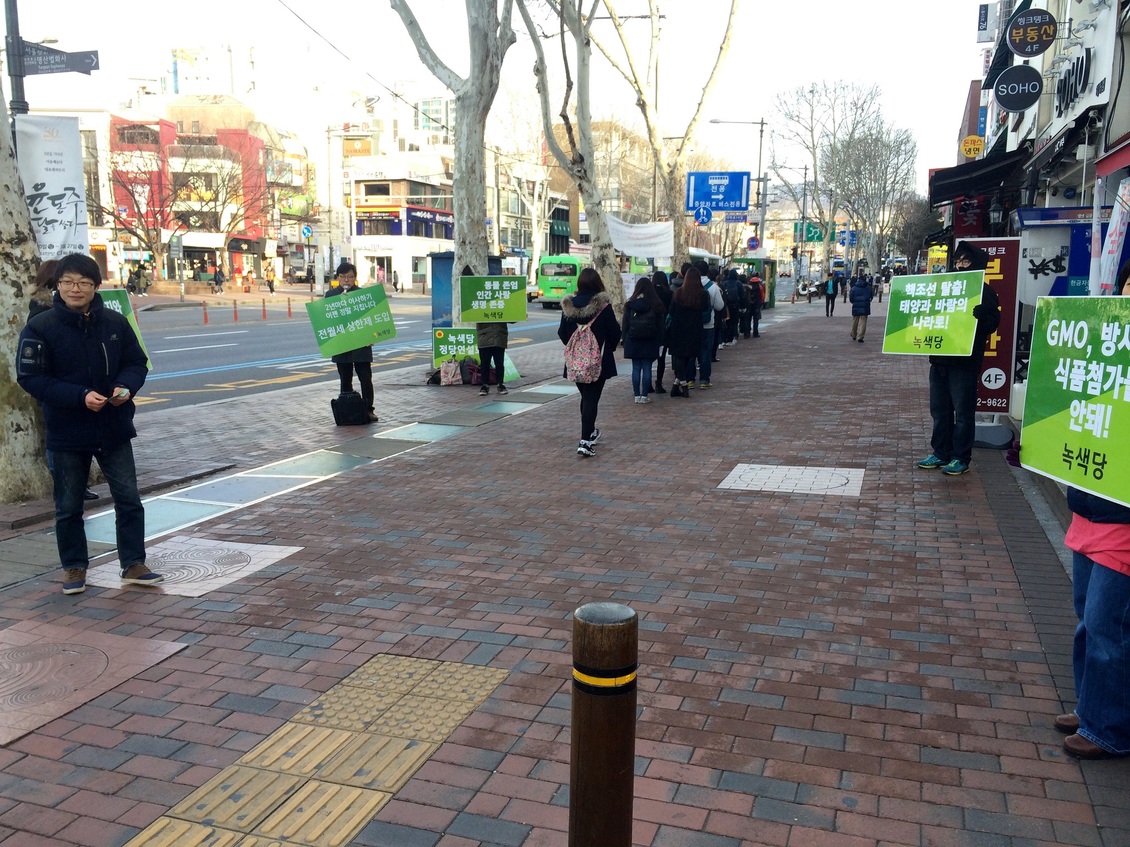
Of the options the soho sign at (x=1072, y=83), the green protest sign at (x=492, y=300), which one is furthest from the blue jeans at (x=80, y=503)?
the soho sign at (x=1072, y=83)

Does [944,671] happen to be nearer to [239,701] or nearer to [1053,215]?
[239,701]

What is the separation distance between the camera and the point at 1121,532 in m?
3.39

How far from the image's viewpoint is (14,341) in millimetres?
7234

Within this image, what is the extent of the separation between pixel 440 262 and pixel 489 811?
1481 cm

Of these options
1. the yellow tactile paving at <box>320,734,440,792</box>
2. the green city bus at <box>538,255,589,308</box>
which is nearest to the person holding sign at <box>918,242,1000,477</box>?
the yellow tactile paving at <box>320,734,440,792</box>

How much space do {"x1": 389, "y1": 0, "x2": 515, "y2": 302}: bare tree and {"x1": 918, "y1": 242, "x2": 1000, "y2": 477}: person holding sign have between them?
331 inches

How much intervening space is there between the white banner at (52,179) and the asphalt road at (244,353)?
14.7 ft

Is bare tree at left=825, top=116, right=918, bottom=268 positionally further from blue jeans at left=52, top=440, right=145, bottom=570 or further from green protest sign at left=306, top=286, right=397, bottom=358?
blue jeans at left=52, top=440, right=145, bottom=570

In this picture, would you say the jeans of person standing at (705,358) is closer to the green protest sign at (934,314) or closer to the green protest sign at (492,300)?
the green protest sign at (492,300)

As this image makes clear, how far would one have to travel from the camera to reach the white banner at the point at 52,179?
8266mm

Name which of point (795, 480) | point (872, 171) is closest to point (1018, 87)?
point (795, 480)

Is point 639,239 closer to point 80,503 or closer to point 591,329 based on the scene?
point 591,329

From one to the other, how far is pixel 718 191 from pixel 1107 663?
26.9 m

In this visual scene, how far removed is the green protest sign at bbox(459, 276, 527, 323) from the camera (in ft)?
44.3
